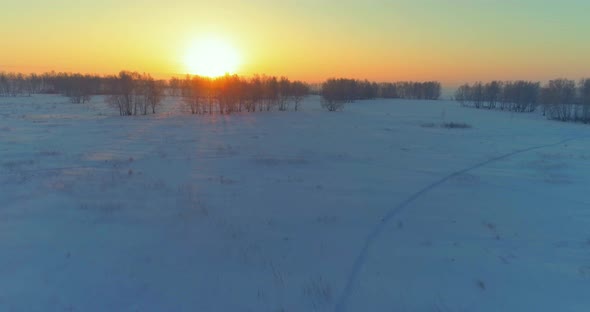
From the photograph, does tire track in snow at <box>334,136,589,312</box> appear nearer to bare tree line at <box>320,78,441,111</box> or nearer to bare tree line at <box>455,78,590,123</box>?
bare tree line at <box>455,78,590,123</box>

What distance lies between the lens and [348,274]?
615 centimetres

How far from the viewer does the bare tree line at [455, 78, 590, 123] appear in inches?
2306

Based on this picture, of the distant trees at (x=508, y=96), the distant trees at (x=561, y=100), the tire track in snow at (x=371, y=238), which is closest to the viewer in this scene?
the tire track in snow at (x=371, y=238)

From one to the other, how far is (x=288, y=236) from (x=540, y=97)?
8575cm

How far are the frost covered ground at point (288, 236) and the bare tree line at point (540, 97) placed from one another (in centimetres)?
5600

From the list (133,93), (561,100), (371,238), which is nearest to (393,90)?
(561,100)

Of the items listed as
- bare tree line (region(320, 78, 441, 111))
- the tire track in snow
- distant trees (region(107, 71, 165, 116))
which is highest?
bare tree line (region(320, 78, 441, 111))

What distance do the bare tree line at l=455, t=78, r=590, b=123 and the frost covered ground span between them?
56005 mm

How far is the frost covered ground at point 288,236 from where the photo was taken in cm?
548

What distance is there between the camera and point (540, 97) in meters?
72.7

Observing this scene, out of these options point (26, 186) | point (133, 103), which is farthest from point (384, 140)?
point (133, 103)

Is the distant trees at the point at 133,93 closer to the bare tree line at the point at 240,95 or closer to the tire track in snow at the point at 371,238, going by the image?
the bare tree line at the point at 240,95

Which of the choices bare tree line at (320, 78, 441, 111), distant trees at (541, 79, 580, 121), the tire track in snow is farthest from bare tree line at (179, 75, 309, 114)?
distant trees at (541, 79, 580, 121)

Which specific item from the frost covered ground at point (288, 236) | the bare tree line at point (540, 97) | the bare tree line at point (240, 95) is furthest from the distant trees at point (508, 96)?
the frost covered ground at point (288, 236)
